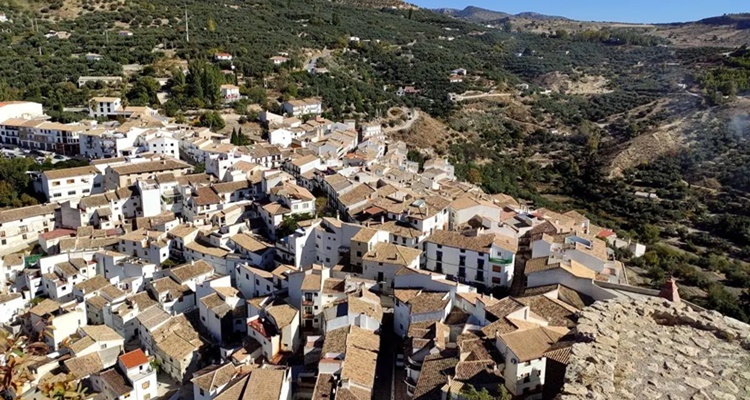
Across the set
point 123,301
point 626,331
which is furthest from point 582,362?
point 123,301

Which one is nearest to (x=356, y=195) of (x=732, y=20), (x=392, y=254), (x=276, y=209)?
(x=276, y=209)

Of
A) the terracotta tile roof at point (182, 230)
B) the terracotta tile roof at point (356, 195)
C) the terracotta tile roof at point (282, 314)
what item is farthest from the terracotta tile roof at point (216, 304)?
the terracotta tile roof at point (356, 195)

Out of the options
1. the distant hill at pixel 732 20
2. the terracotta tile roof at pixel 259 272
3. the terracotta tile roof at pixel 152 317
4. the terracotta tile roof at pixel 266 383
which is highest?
the distant hill at pixel 732 20

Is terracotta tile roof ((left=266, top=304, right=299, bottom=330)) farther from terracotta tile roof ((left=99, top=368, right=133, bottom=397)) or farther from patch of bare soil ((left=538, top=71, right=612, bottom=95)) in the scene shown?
patch of bare soil ((left=538, top=71, right=612, bottom=95))

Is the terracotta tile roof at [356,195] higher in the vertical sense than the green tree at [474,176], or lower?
higher

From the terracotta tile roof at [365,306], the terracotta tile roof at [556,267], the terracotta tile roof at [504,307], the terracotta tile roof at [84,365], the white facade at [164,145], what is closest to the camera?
the terracotta tile roof at [504,307]

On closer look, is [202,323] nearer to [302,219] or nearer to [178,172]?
[302,219]

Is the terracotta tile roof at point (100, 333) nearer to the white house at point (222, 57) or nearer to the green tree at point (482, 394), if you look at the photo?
the green tree at point (482, 394)
